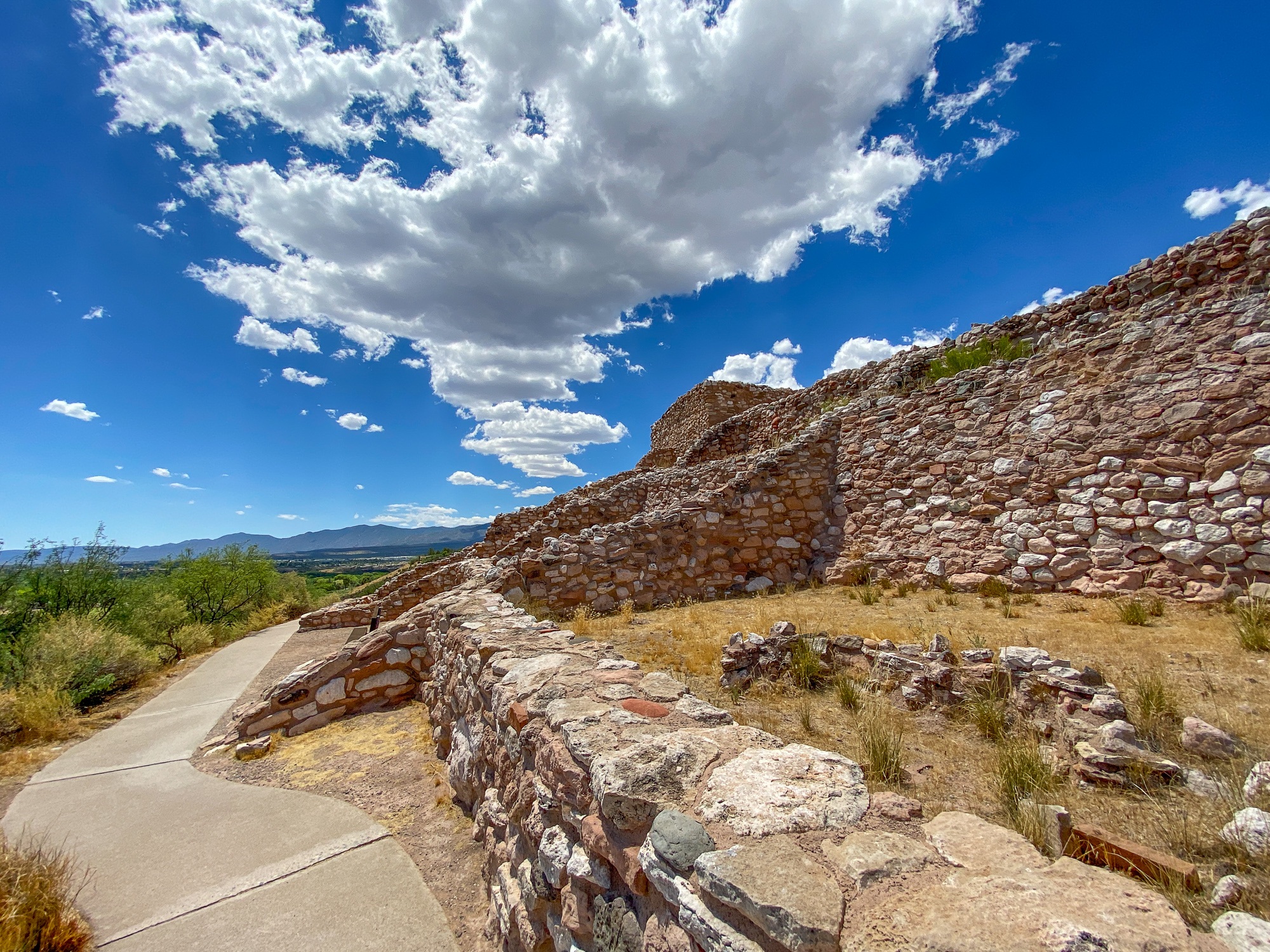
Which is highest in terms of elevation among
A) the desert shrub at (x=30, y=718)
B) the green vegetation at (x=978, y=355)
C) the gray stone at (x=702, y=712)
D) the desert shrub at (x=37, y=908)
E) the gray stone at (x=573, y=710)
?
the green vegetation at (x=978, y=355)

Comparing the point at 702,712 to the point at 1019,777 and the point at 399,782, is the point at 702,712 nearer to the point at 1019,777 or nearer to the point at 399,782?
the point at 1019,777

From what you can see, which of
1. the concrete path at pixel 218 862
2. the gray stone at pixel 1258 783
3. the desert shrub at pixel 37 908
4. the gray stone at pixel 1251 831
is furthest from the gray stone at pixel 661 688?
the desert shrub at pixel 37 908

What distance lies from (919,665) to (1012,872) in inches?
103

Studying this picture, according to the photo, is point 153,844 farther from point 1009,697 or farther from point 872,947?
point 1009,697

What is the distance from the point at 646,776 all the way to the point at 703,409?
17.1 m

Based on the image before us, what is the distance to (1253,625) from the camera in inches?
160

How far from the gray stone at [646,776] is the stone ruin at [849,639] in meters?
0.01

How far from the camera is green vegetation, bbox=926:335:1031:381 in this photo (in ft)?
27.3

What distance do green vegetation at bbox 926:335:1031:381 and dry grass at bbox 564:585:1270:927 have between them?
163 inches

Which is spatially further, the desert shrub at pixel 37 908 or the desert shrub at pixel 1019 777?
the desert shrub at pixel 37 908

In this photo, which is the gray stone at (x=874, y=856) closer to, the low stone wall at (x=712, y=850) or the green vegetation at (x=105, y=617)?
the low stone wall at (x=712, y=850)

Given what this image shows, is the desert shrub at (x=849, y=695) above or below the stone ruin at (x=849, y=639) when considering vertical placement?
below

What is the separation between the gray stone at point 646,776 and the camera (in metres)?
1.88

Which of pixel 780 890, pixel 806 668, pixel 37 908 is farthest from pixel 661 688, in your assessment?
pixel 37 908
